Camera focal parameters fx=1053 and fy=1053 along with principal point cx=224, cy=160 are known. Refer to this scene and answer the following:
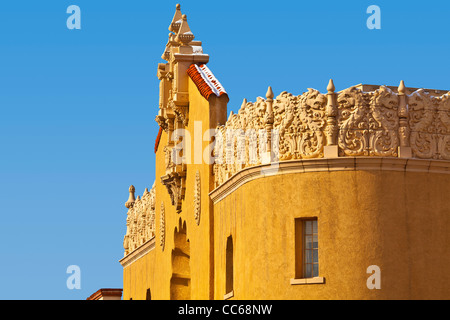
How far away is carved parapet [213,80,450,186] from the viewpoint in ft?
98.9

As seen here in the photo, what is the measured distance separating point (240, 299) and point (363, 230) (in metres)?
4.69

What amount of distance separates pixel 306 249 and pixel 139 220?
78.9 feet

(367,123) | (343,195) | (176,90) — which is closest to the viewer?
(343,195)

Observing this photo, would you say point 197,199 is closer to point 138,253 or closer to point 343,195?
point 343,195

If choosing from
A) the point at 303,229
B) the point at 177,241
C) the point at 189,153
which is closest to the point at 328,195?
the point at 303,229

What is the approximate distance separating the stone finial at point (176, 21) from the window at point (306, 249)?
1415 centimetres

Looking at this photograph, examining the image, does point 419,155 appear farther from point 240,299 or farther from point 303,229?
point 240,299

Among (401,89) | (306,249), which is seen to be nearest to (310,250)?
(306,249)

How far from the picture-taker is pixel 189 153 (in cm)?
3912

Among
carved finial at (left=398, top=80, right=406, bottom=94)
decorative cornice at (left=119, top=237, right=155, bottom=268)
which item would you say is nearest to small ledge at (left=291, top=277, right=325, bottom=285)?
carved finial at (left=398, top=80, right=406, bottom=94)

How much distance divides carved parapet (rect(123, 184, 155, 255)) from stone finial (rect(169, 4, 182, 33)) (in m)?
10.6

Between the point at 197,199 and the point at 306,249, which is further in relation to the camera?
the point at 197,199

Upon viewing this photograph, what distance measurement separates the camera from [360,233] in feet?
97.3

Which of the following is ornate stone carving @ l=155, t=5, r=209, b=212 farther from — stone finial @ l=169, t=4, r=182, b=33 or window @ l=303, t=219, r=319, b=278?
window @ l=303, t=219, r=319, b=278
